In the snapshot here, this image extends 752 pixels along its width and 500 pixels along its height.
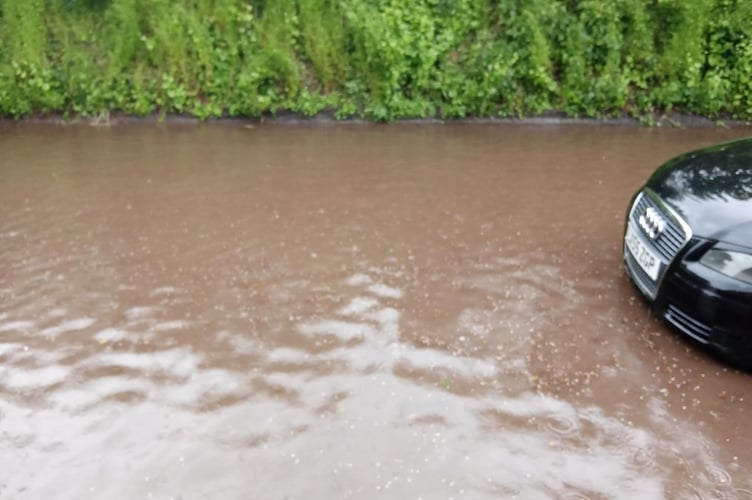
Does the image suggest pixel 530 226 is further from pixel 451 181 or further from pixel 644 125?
pixel 644 125

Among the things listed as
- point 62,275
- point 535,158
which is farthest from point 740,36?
point 62,275

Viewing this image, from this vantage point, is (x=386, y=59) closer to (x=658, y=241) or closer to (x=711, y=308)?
(x=658, y=241)

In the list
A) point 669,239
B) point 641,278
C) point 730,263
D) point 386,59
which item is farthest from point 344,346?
point 386,59

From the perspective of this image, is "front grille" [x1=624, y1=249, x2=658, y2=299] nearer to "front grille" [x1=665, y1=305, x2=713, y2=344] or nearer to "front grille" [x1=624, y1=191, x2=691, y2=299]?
"front grille" [x1=624, y1=191, x2=691, y2=299]

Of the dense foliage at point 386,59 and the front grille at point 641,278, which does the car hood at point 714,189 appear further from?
the dense foliage at point 386,59

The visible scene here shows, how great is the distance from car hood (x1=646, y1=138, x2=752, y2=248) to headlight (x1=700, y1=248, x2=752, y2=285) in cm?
7

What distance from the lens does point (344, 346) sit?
184 inches

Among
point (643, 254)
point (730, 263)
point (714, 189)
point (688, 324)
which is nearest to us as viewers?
point (730, 263)

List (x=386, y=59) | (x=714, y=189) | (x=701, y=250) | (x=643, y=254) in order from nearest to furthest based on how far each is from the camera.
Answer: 1. (x=701, y=250)
2. (x=714, y=189)
3. (x=643, y=254)
4. (x=386, y=59)

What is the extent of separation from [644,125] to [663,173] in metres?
5.12

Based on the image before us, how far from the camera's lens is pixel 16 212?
7039 millimetres

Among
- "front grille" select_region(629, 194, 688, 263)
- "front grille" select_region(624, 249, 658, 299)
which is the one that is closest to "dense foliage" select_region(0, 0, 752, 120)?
"front grille" select_region(624, 249, 658, 299)

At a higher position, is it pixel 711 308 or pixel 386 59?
pixel 386 59

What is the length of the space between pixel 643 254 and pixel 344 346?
6.75 feet
